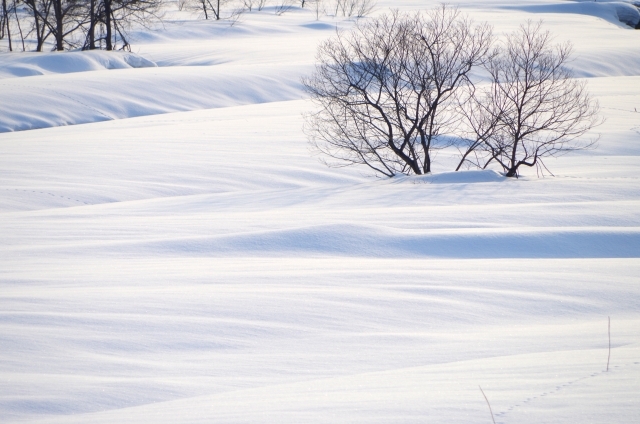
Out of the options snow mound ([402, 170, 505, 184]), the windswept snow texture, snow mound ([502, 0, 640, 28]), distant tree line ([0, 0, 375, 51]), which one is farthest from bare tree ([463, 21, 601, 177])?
snow mound ([502, 0, 640, 28])

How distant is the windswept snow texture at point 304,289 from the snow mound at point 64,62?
12.6 metres

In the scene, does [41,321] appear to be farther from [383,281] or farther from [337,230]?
[337,230]

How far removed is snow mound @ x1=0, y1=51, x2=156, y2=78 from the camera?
30.5 meters

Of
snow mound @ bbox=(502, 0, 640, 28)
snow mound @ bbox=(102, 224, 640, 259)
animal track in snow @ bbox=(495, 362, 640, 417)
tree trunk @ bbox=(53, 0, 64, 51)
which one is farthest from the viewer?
snow mound @ bbox=(502, 0, 640, 28)

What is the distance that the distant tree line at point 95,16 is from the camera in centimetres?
3419

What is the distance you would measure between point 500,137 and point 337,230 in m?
8.47

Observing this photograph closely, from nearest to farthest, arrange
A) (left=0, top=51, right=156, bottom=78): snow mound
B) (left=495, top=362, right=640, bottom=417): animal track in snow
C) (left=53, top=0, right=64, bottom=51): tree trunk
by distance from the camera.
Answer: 1. (left=495, top=362, right=640, bottom=417): animal track in snow
2. (left=0, top=51, right=156, bottom=78): snow mound
3. (left=53, top=0, right=64, bottom=51): tree trunk

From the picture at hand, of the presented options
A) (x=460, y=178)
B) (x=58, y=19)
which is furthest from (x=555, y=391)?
(x=58, y=19)

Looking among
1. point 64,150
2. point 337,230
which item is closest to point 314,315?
point 337,230

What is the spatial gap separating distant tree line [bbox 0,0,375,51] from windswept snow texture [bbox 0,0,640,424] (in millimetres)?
16792

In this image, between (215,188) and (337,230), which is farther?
(215,188)

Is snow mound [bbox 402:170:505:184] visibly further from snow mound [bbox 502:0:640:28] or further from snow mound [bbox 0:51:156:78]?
snow mound [bbox 502:0:640:28]

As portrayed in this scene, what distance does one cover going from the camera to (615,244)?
27.6ft

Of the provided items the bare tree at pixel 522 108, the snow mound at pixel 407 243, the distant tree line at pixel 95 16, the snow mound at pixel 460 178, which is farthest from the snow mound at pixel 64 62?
the snow mound at pixel 407 243
